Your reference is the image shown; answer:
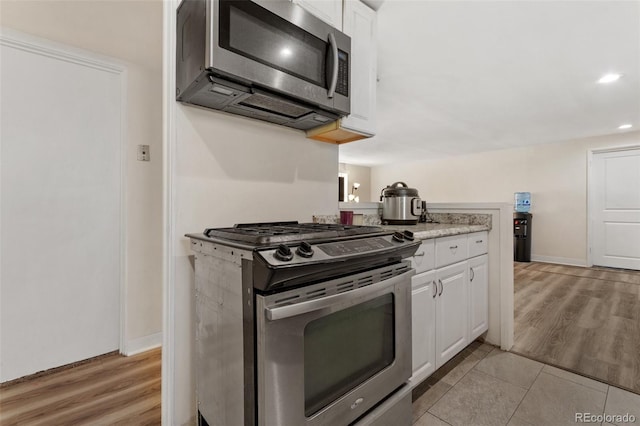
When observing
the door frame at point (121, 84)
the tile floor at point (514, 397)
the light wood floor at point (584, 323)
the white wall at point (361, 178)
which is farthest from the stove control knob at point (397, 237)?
the white wall at point (361, 178)

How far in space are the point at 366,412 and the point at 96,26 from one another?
8.60 feet

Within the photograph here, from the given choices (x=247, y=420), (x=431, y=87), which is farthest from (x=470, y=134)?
(x=247, y=420)

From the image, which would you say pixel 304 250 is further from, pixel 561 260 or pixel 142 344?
pixel 561 260

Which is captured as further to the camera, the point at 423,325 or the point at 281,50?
the point at 423,325

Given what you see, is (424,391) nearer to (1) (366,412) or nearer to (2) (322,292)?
(1) (366,412)

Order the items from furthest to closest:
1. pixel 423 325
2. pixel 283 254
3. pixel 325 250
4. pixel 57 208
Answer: pixel 57 208 → pixel 423 325 → pixel 325 250 → pixel 283 254

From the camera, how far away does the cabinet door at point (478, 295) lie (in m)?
2.10

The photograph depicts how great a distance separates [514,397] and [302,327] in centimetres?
160

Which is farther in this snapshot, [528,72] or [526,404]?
[528,72]

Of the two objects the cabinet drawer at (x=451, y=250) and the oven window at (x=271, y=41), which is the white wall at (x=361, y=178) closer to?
the cabinet drawer at (x=451, y=250)

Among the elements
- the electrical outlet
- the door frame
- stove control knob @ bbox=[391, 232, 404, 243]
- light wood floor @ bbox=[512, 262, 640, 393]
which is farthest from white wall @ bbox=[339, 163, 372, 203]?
stove control knob @ bbox=[391, 232, 404, 243]

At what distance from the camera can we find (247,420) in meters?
0.88

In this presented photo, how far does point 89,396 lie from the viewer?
1719mm

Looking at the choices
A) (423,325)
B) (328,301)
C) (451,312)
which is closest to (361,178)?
(451,312)
